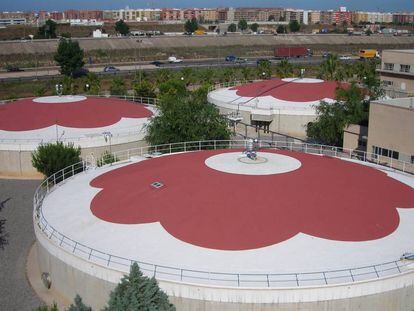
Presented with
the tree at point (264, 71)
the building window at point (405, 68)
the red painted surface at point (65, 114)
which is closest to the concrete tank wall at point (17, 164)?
the red painted surface at point (65, 114)

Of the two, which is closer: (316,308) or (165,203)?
(316,308)

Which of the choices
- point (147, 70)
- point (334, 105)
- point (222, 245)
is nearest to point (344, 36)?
point (147, 70)

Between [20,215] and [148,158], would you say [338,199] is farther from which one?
[20,215]

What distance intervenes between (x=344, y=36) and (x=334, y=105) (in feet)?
463

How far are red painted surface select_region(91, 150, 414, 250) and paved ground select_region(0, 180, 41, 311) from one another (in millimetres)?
4820

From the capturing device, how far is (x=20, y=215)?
34.1m

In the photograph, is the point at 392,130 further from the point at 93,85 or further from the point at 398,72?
the point at 93,85

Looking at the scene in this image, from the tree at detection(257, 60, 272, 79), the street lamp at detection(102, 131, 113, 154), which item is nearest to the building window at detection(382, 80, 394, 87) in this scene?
the tree at detection(257, 60, 272, 79)

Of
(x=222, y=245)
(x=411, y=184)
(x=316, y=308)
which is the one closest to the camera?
(x=316, y=308)

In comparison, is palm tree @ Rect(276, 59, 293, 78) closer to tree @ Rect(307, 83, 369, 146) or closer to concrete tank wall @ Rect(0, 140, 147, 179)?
tree @ Rect(307, 83, 369, 146)

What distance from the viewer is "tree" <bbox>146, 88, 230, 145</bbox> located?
41.7 metres

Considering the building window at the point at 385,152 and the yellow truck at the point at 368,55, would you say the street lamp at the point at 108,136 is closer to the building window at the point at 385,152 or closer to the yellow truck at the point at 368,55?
the building window at the point at 385,152

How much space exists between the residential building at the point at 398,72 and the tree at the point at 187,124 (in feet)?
95.0

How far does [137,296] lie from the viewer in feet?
55.3
